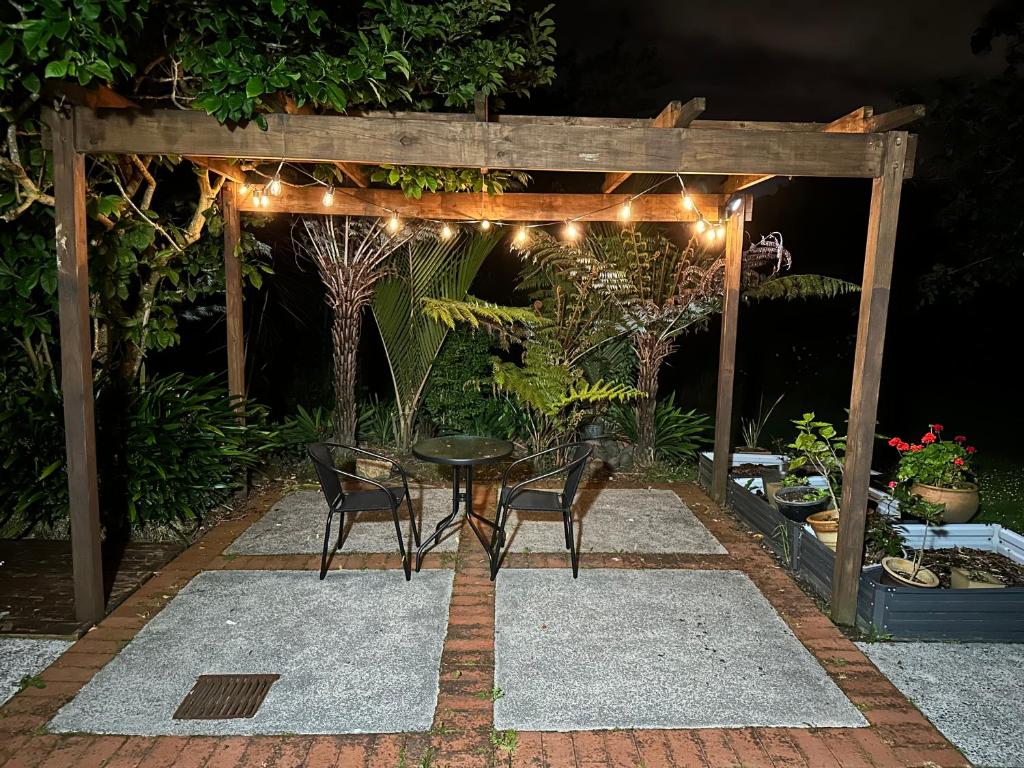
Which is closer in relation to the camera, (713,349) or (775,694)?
(775,694)

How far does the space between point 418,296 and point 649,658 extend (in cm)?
430

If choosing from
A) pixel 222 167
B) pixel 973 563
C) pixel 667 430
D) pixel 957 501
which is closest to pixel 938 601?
pixel 973 563

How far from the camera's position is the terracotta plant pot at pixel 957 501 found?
425 centimetres

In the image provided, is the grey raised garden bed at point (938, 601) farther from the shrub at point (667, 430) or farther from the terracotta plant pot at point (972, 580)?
the shrub at point (667, 430)

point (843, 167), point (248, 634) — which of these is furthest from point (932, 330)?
point (248, 634)

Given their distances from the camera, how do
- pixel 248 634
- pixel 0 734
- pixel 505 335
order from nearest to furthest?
pixel 0 734, pixel 248 634, pixel 505 335

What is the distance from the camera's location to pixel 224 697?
8.91 ft

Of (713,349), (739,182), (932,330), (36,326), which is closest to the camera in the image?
(36,326)

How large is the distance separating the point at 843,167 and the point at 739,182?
157cm

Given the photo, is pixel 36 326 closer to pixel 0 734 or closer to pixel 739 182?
pixel 0 734

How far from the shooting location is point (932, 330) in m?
16.0

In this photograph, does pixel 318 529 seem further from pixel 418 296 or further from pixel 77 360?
pixel 418 296

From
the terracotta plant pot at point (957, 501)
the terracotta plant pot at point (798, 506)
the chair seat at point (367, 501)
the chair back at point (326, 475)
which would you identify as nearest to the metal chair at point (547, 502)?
the chair seat at point (367, 501)

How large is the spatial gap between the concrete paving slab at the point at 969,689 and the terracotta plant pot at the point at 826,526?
2.64 ft
